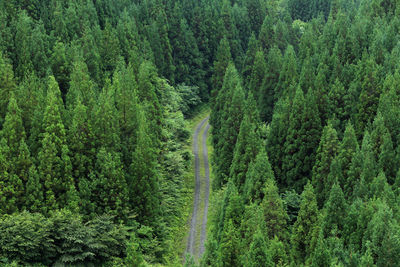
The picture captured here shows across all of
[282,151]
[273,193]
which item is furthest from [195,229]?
[273,193]

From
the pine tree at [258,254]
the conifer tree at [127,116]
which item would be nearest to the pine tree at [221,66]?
the conifer tree at [127,116]

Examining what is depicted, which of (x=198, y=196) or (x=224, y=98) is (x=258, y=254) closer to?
(x=198, y=196)

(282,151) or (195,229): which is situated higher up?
(282,151)

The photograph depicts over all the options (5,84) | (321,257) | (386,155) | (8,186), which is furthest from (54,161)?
(386,155)

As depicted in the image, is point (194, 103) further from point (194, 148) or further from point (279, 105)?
point (279, 105)

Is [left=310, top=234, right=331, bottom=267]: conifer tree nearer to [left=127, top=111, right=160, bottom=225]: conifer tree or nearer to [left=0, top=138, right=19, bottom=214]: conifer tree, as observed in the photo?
[left=127, top=111, right=160, bottom=225]: conifer tree

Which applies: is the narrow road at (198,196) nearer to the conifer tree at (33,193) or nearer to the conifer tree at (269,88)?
the conifer tree at (269,88)
